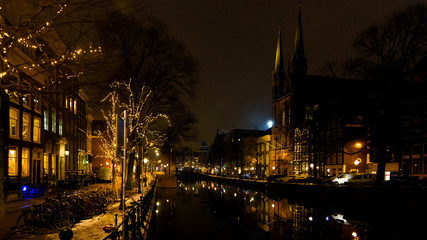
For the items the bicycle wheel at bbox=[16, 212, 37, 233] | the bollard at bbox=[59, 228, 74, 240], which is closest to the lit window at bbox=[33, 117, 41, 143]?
the bicycle wheel at bbox=[16, 212, 37, 233]

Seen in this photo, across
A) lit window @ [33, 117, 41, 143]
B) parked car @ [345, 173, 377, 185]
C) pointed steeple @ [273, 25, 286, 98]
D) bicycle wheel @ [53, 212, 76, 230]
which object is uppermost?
pointed steeple @ [273, 25, 286, 98]

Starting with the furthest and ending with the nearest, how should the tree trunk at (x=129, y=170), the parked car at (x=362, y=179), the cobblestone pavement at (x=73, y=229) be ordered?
the parked car at (x=362, y=179) → the tree trunk at (x=129, y=170) → the cobblestone pavement at (x=73, y=229)

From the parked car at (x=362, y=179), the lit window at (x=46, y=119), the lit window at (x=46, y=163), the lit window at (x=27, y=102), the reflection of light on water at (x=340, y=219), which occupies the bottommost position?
the reflection of light on water at (x=340, y=219)

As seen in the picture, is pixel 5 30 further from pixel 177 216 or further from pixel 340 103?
pixel 340 103

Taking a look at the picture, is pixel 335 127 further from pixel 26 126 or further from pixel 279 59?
pixel 26 126

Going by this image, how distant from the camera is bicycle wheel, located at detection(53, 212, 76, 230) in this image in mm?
12953

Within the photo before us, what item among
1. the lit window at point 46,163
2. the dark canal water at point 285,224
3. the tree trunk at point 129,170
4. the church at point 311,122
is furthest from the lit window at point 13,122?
the church at point 311,122

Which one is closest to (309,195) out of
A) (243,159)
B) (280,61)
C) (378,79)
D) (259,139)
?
(378,79)

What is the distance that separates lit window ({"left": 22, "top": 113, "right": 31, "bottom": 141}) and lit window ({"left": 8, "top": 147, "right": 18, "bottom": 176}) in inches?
77.5

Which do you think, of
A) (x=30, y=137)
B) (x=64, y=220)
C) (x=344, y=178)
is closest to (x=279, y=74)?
(x=344, y=178)

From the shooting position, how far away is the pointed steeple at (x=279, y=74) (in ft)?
312

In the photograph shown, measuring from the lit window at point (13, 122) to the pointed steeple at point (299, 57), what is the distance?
70876mm

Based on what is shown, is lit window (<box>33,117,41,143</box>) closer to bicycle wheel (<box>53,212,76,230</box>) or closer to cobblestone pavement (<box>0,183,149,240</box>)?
cobblestone pavement (<box>0,183,149,240</box>)

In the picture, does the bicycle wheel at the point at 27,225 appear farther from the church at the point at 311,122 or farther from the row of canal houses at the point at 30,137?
the church at the point at 311,122
